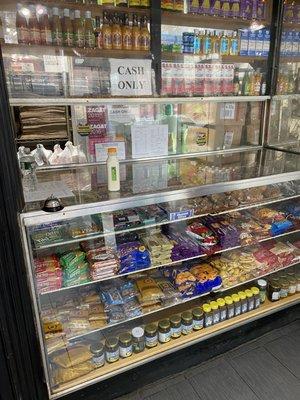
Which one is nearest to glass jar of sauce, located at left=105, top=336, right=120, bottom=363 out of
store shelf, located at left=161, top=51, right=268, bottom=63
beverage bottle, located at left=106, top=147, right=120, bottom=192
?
beverage bottle, located at left=106, top=147, right=120, bottom=192

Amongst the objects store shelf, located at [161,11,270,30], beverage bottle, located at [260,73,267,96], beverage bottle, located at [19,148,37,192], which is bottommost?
beverage bottle, located at [19,148,37,192]

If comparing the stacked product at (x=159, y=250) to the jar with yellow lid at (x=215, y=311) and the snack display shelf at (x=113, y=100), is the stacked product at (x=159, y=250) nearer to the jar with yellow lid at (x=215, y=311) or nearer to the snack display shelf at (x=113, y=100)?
the jar with yellow lid at (x=215, y=311)

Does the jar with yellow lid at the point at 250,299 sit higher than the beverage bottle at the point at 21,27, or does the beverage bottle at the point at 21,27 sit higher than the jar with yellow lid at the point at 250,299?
the beverage bottle at the point at 21,27

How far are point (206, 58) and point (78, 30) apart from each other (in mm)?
914

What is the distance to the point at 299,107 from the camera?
254cm

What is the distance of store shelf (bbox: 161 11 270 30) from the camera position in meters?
2.00

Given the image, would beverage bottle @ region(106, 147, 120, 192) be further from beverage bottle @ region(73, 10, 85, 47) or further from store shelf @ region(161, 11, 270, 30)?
store shelf @ region(161, 11, 270, 30)

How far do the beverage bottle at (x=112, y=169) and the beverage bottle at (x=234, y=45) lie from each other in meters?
1.35

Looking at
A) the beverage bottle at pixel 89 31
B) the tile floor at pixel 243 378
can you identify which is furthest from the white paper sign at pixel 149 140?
the tile floor at pixel 243 378

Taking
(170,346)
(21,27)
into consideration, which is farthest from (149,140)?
(170,346)

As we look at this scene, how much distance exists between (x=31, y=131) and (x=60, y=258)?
936mm

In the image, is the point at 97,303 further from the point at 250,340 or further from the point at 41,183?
the point at 250,340

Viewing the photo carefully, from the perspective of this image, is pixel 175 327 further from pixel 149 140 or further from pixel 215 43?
pixel 215 43

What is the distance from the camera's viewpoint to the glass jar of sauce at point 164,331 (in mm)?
1793
